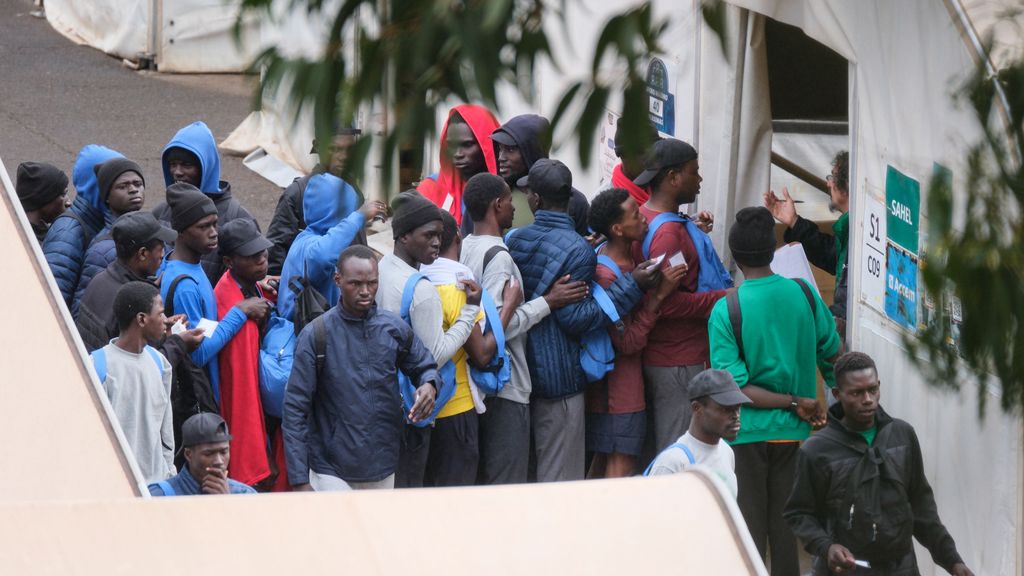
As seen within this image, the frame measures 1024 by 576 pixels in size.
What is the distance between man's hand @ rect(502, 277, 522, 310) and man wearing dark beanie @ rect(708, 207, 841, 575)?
805mm

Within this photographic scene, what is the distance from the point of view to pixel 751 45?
6762 mm

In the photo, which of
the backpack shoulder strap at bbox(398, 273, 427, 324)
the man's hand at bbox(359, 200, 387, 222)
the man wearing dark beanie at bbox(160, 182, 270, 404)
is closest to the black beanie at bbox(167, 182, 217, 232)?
the man wearing dark beanie at bbox(160, 182, 270, 404)

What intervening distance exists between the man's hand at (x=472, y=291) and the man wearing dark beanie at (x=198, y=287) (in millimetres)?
833

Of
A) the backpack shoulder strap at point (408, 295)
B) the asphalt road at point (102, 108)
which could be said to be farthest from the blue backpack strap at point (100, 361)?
the asphalt road at point (102, 108)

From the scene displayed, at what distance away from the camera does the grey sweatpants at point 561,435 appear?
6398 millimetres

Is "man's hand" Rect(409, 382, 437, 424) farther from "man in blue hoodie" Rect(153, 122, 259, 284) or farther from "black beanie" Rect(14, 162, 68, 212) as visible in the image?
"black beanie" Rect(14, 162, 68, 212)

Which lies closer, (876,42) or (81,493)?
(81,493)

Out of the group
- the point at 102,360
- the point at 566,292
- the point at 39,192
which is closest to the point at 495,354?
the point at 566,292

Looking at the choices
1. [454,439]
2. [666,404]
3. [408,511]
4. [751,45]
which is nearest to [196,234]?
[454,439]

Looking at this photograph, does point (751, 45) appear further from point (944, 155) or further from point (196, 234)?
point (196, 234)

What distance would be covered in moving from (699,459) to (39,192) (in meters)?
3.57

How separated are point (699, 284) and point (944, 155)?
1467 millimetres

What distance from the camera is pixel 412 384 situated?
605 centimetres

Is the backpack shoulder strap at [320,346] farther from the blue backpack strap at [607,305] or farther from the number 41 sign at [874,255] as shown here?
the number 41 sign at [874,255]
